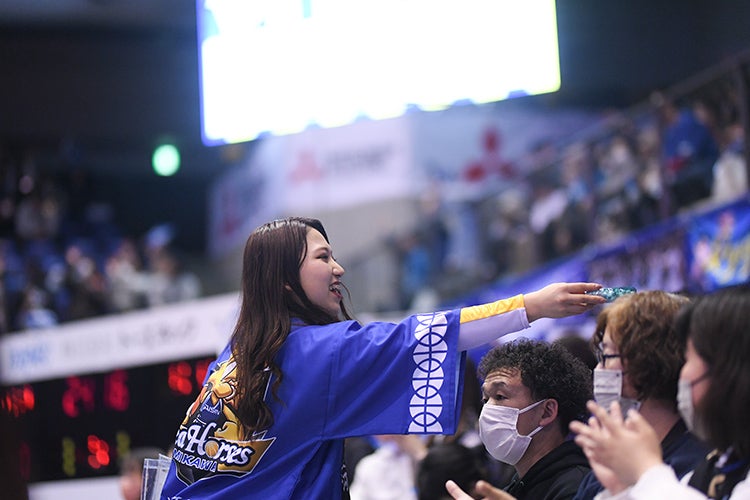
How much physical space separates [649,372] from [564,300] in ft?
1.06

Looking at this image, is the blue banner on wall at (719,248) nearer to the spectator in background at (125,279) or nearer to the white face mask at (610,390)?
the white face mask at (610,390)

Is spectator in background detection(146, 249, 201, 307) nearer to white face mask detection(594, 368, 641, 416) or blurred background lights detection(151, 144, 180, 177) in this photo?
blurred background lights detection(151, 144, 180, 177)

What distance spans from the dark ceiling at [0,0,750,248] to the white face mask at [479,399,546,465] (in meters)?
12.2

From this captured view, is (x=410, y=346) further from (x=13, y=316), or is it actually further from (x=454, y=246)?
(x=13, y=316)

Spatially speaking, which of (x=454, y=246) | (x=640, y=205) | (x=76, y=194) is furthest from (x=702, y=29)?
(x=76, y=194)

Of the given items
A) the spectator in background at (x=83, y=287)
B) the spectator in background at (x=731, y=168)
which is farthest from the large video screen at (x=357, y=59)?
the spectator in background at (x=83, y=287)

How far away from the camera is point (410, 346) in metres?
2.91

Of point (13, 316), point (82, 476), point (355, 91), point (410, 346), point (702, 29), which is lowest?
point (82, 476)

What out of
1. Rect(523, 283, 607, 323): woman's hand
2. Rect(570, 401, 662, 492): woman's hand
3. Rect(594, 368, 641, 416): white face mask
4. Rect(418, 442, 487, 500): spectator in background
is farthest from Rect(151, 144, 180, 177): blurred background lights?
Rect(570, 401, 662, 492): woman's hand

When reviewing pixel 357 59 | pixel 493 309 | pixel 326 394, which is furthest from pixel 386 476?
pixel 357 59

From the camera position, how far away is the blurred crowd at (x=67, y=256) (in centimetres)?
1191

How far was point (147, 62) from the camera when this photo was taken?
1556cm

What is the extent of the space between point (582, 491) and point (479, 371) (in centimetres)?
68

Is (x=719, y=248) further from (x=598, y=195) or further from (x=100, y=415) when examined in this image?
(x=100, y=415)
